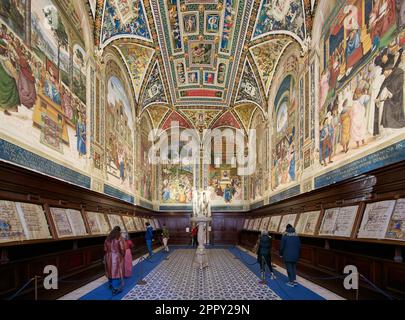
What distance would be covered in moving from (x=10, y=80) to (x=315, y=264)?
327 inches

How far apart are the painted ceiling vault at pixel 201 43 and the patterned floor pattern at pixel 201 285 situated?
27.4 feet

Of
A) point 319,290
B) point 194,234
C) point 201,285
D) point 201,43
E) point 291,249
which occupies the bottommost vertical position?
point 194,234

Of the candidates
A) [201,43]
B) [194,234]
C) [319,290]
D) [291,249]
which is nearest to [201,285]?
[291,249]

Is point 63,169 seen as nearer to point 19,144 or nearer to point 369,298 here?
point 19,144

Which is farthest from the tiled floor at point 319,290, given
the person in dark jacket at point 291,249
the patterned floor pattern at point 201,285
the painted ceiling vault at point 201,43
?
the painted ceiling vault at point 201,43

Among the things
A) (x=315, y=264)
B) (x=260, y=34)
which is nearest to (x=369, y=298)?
(x=315, y=264)

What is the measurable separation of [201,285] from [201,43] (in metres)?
10.9

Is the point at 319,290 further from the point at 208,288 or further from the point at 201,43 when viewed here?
the point at 201,43

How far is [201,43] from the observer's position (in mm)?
13461

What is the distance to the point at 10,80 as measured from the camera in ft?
17.6

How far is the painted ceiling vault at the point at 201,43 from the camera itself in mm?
10383

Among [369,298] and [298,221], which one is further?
[298,221]

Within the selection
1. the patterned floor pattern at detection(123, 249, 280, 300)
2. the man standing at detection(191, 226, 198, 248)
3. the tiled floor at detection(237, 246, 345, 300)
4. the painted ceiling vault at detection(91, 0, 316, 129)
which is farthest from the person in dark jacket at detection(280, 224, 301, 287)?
the man standing at detection(191, 226, 198, 248)

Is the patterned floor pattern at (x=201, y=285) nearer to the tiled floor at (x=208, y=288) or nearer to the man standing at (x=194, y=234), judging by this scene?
the tiled floor at (x=208, y=288)
